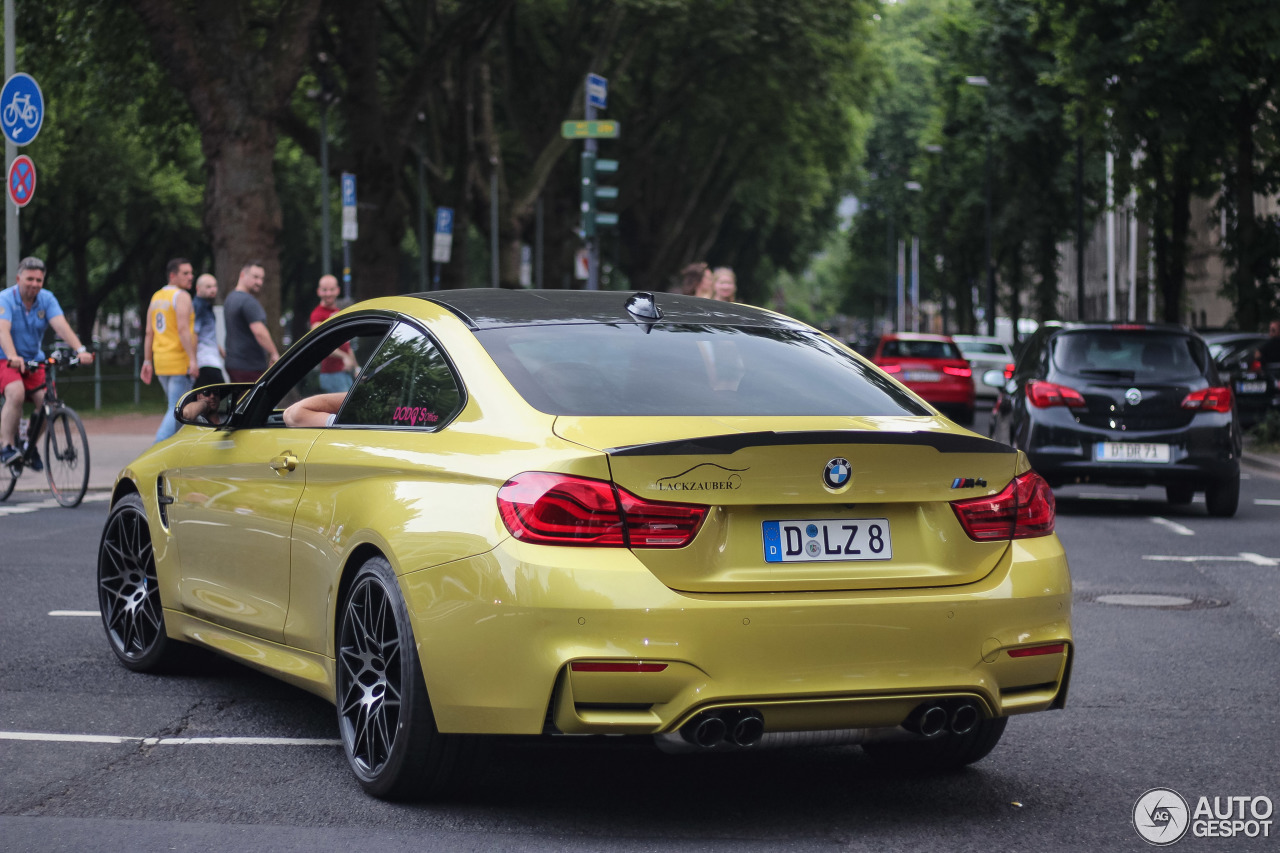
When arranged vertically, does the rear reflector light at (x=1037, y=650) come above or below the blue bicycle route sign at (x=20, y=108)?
below

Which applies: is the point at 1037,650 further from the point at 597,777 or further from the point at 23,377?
the point at 23,377

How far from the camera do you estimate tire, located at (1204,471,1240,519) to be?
1462 centimetres

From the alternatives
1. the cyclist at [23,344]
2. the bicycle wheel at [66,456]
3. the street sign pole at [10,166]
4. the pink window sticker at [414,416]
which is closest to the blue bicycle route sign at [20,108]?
the street sign pole at [10,166]

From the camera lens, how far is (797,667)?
15.3 ft

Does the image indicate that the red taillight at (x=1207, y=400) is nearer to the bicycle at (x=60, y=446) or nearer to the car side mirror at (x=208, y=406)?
the bicycle at (x=60, y=446)

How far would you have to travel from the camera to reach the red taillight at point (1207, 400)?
14453 mm

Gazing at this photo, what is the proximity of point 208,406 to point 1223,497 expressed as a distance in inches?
398

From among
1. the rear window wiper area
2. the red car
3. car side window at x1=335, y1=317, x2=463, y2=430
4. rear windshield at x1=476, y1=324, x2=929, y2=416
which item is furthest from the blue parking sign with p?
rear windshield at x1=476, y1=324, x2=929, y2=416

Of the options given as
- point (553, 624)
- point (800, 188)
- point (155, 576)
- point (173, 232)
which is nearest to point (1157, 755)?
point (553, 624)

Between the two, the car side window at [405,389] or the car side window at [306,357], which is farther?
the car side window at [306,357]

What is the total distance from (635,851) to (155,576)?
3.11 meters

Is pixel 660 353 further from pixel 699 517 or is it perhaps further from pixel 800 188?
pixel 800 188

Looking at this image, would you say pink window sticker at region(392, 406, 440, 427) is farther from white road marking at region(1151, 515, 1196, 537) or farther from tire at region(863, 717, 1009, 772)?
white road marking at region(1151, 515, 1196, 537)

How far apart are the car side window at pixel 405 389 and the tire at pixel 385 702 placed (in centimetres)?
47
